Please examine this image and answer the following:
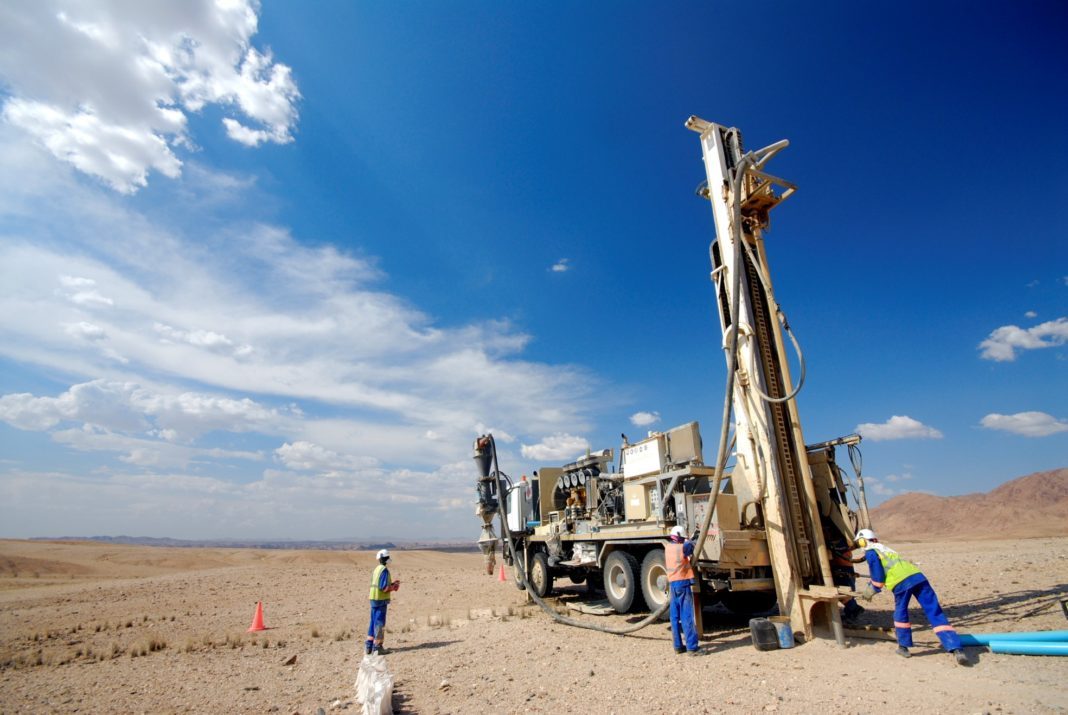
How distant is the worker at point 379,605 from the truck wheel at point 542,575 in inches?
197

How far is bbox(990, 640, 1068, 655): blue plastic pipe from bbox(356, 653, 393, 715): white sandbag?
255 inches

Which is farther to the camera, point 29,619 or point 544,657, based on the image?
point 29,619

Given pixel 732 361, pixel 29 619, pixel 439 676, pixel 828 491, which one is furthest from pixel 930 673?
pixel 29 619

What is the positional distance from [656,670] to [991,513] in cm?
6824

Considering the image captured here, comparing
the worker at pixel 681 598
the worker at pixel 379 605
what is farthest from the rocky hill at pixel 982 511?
the worker at pixel 379 605

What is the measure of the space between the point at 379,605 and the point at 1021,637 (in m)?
8.29

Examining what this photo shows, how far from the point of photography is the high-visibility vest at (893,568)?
21.6ft

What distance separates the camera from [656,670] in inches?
259

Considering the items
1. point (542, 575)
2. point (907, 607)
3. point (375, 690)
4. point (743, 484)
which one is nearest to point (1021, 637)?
point (907, 607)

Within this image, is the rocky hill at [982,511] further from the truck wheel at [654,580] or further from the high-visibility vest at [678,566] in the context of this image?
the high-visibility vest at [678,566]

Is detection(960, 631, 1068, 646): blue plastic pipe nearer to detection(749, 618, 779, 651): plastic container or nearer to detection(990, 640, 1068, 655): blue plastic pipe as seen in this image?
detection(990, 640, 1068, 655): blue plastic pipe

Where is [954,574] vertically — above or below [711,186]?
below

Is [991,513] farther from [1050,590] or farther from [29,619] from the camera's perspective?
[29,619]

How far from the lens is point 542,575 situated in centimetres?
1360
